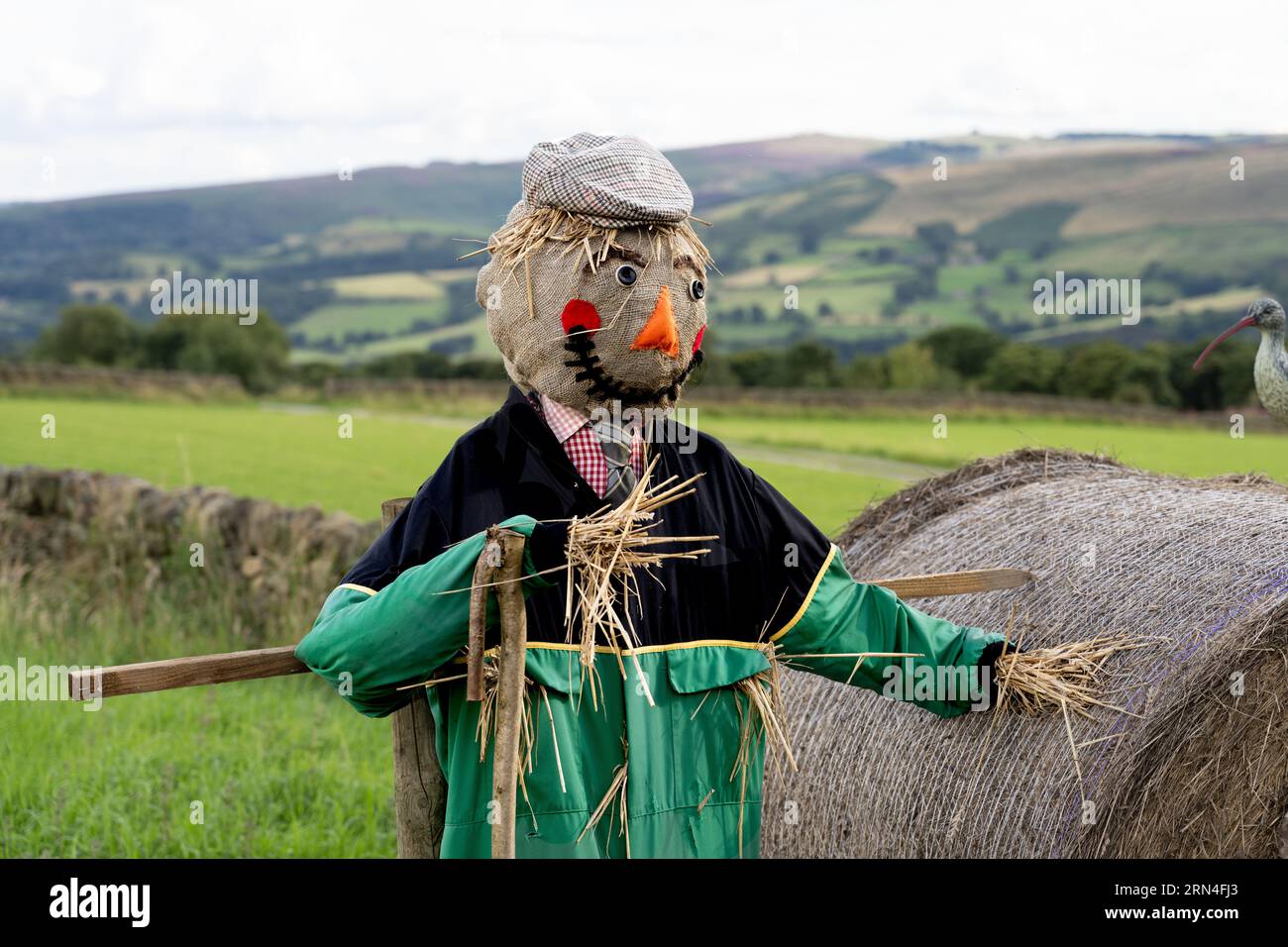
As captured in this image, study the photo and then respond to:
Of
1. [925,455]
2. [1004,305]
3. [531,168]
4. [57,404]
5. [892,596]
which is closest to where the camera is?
[531,168]

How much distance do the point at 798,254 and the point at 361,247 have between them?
644 inches

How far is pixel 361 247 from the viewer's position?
161 feet

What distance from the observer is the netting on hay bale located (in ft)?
12.9

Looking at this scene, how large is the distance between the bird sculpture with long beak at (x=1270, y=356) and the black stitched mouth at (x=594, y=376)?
228 centimetres

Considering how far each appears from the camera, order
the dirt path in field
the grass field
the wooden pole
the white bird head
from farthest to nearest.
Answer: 1. the dirt path in field
2. the grass field
3. the white bird head
4. the wooden pole

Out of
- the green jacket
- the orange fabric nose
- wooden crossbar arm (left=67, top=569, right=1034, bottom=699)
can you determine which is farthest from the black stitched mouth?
wooden crossbar arm (left=67, top=569, right=1034, bottom=699)

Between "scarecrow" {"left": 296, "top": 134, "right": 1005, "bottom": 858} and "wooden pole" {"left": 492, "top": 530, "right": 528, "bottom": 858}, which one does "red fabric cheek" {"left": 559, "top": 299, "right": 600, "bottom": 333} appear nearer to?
"scarecrow" {"left": 296, "top": 134, "right": 1005, "bottom": 858}

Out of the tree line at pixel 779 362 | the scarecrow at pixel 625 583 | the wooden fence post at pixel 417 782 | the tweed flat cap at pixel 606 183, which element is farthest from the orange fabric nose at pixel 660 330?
A: the tree line at pixel 779 362

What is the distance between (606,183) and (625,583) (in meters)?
1.04

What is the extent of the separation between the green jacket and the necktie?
42 cm

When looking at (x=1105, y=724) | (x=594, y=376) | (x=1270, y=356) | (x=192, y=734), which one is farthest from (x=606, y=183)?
(x=192, y=734)

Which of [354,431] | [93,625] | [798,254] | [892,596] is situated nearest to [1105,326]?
[798,254]

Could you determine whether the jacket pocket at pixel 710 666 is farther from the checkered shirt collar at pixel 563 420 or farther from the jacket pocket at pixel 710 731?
the checkered shirt collar at pixel 563 420
